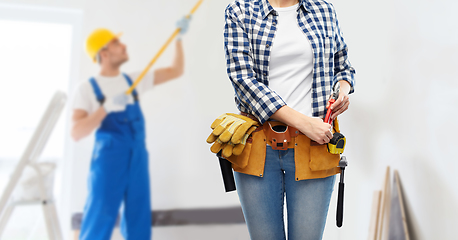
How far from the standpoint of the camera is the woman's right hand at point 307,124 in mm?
722

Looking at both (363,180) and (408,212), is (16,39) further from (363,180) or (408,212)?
(408,212)

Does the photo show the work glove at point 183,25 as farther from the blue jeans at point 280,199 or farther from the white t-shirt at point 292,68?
the blue jeans at point 280,199

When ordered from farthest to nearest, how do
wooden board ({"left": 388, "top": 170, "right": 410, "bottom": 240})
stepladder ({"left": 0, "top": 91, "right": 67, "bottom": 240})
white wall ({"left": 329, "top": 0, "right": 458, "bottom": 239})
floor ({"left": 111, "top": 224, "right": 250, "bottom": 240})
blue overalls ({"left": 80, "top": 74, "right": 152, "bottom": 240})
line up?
floor ({"left": 111, "top": 224, "right": 250, "bottom": 240}) < blue overalls ({"left": 80, "top": 74, "right": 152, "bottom": 240}) < stepladder ({"left": 0, "top": 91, "right": 67, "bottom": 240}) < wooden board ({"left": 388, "top": 170, "right": 410, "bottom": 240}) < white wall ({"left": 329, "top": 0, "right": 458, "bottom": 239})

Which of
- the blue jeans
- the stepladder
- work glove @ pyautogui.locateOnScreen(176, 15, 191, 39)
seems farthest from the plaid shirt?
the stepladder

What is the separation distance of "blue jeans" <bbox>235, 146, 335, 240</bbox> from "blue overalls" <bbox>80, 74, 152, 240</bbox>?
1106 mm

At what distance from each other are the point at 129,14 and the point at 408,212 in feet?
5.69

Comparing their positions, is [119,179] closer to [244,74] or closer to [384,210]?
[244,74]

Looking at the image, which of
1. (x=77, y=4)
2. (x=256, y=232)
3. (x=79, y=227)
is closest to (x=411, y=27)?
(x=256, y=232)

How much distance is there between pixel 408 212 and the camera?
3.86 feet

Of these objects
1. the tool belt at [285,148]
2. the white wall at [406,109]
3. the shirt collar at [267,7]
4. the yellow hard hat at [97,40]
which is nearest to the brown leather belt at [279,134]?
the tool belt at [285,148]

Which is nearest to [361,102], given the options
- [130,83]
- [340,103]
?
[340,103]

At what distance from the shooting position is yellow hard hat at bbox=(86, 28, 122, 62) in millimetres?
1752

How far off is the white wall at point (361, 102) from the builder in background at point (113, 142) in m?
0.06

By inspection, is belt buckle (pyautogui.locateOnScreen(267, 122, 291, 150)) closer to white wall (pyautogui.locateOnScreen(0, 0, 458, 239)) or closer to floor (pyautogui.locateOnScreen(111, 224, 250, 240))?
white wall (pyautogui.locateOnScreen(0, 0, 458, 239))
